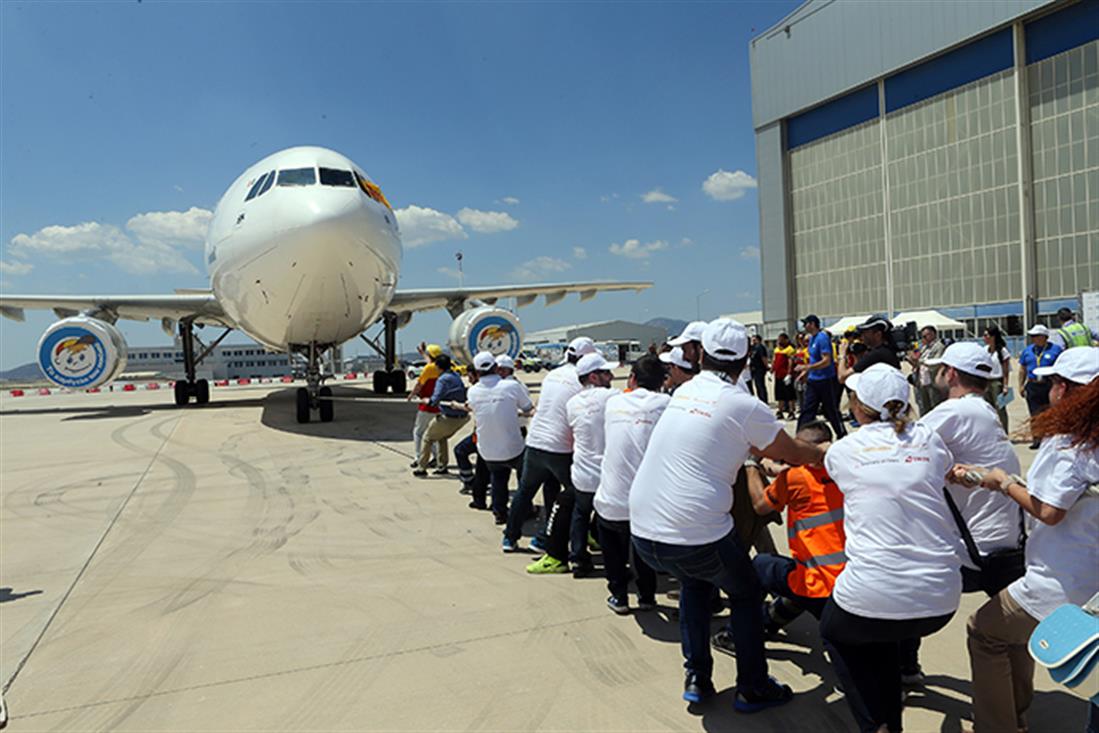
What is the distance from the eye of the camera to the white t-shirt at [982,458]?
3.12 m

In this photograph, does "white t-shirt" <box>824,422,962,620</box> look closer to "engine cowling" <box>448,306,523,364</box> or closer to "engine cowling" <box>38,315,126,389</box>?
"engine cowling" <box>448,306,523,364</box>

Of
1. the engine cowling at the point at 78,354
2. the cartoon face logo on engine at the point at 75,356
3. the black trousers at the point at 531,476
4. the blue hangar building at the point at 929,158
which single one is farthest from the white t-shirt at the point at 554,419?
the blue hangar building at the point at 929,158

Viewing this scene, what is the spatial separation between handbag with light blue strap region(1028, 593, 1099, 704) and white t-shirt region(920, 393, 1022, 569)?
946 mm

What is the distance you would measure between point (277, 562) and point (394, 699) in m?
2.59

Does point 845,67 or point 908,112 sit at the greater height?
point 845,67

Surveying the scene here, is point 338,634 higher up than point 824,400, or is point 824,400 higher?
point 824,400

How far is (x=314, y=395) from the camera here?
14.2 meters

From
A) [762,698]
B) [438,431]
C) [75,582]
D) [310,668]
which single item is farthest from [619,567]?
[438,431]

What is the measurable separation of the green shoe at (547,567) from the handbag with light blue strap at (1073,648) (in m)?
3.38

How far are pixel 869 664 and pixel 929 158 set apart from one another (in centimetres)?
4273

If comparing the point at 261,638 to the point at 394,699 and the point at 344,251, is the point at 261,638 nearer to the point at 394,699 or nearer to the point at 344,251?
the point at 394,699

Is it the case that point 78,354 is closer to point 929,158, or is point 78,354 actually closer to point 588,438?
point 588,438

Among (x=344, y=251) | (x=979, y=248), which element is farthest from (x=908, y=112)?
(x=344, y=251)

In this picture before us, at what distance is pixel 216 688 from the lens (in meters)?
3.54
